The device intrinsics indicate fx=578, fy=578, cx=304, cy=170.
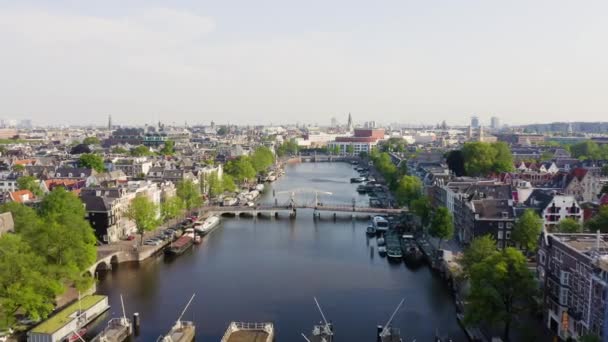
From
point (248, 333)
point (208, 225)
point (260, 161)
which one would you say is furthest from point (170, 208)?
point (260, 161)

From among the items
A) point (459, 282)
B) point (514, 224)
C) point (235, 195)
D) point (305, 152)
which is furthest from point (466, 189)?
point (305, 152)

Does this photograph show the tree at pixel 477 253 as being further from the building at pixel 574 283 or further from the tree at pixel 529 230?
the tree at pixel 529 230

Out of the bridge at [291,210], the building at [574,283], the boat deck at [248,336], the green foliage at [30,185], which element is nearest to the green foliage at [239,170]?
the bridge at [291,210]

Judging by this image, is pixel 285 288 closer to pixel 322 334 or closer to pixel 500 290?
pixel 322 334

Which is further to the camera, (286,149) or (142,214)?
(286,149)

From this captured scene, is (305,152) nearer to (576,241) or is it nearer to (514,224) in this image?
(514,224)

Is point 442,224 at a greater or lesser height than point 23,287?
greater

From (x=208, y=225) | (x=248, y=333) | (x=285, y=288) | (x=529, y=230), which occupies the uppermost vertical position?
(x=529, y=230)
